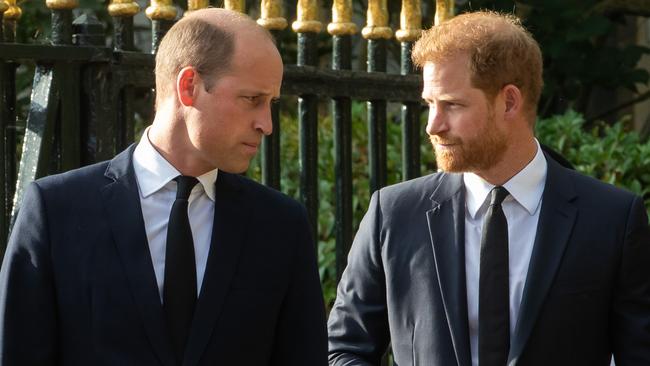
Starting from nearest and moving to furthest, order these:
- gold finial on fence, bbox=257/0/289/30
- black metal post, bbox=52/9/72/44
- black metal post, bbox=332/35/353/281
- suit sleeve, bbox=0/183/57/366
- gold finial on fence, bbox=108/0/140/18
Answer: suit sleeve, bbox=0/183/57/366 < black metal post, bbox=52/9/72/44 < gold finial on fence, bbox=108/0/140/18 < gold finial on fence, bbox=257/0/289/30 < black metal post, bbox=332/35/353/281

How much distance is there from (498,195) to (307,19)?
4.46 ft

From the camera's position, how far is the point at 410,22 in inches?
210

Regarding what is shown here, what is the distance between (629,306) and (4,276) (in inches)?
64.3

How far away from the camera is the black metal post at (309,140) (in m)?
5.00

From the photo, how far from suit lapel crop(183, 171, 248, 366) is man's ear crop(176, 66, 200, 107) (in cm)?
22

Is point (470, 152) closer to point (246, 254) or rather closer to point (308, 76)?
point (246, 254)

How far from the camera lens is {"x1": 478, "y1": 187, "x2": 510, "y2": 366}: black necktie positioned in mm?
3703

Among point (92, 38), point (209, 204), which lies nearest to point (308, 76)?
point (92, 38)

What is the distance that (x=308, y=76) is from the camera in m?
4.97

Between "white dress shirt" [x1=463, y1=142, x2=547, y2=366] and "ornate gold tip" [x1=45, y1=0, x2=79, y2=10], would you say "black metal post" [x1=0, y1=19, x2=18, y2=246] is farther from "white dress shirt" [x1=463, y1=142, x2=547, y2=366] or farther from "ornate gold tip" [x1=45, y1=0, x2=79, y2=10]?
"white dress shirt" [x1=463, y1=142, x2=547, y2=366]

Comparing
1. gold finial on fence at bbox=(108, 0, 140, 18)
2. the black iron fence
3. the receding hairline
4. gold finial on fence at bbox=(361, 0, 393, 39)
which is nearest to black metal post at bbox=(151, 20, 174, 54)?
the black iron fence

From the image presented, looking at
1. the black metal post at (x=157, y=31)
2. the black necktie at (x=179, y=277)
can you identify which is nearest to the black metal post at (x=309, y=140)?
the black metal post at (x=157, y=31)

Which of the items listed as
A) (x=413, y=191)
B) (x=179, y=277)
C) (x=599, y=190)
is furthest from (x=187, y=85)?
(x=599, y=190)

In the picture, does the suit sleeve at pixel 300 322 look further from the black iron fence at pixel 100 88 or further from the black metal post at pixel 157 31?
the black metal post at pixel 157 31
